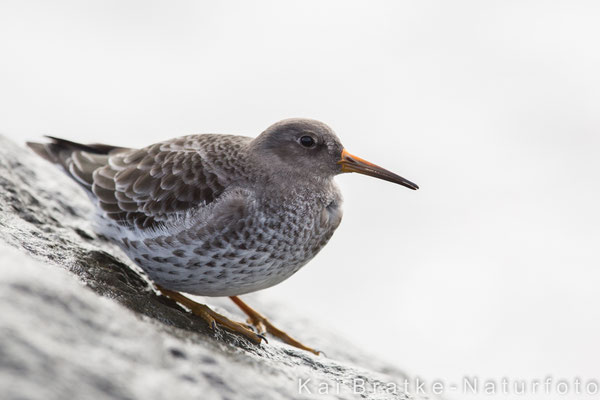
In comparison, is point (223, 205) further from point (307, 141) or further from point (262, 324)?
point (262, 324)

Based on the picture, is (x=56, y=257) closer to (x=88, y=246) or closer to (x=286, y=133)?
(x=88, y=246)

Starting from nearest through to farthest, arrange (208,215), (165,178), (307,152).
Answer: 1. (208,215)
2. (165,178)
3. (307,152)

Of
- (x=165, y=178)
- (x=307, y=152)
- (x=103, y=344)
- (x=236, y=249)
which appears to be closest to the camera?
(x=103, y=344)

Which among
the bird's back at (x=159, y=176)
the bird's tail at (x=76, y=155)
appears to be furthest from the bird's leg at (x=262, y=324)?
the bird's tail at (x=76, y=155)

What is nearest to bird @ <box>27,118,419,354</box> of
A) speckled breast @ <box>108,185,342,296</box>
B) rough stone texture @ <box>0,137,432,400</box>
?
speckled breast @ <box>108,185,342,296</box>

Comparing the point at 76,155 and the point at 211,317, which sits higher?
the point at 76,155

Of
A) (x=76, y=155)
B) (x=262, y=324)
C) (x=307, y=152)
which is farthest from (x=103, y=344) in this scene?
(x=76, y=155)

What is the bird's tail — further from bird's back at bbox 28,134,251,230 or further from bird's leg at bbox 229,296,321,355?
bird's leg at bbox 229,296,321,355

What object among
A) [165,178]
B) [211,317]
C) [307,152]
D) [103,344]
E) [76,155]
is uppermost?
[307,152]
